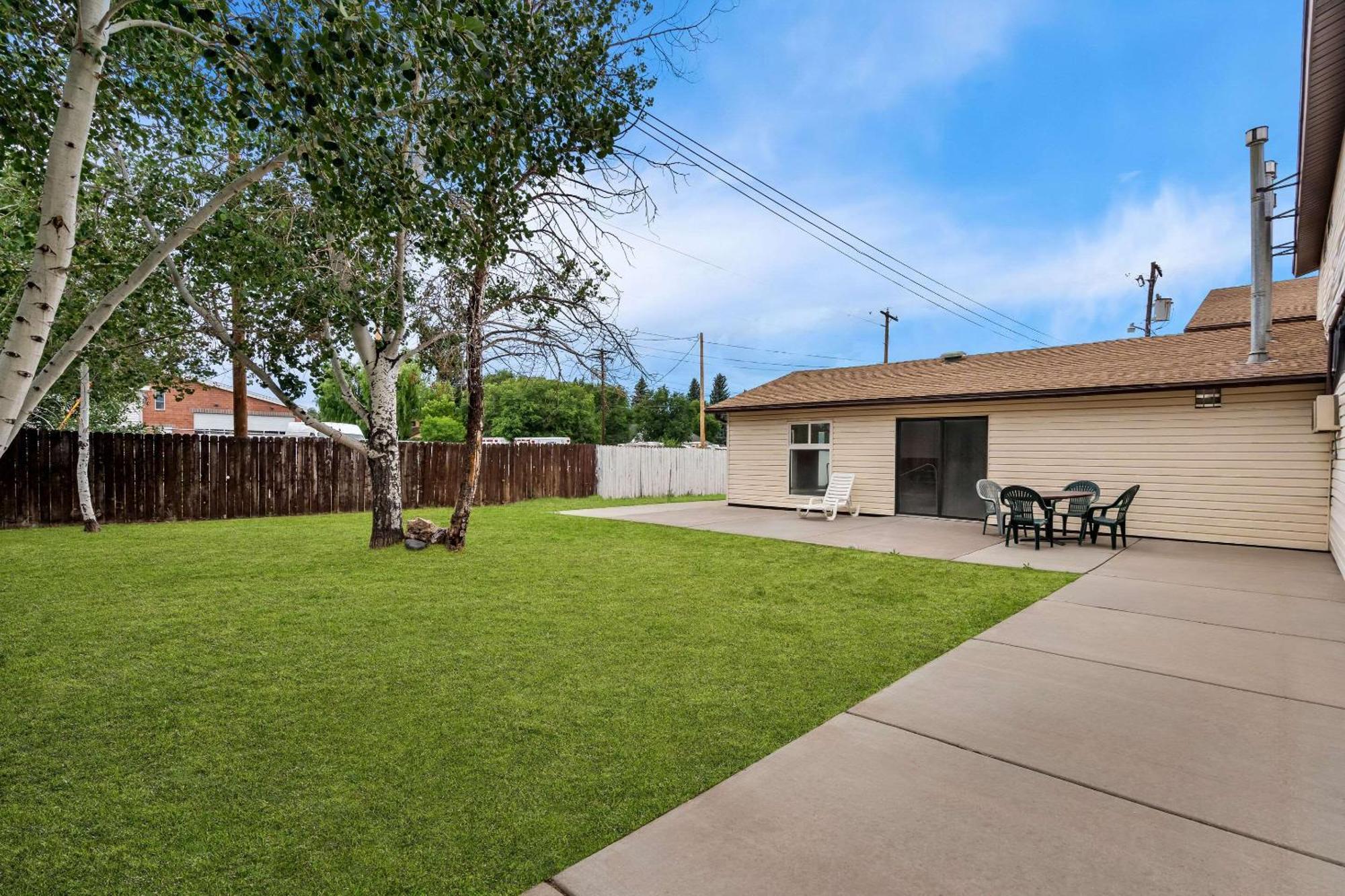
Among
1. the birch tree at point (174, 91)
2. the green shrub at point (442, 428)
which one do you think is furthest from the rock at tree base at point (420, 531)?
the green shrub at point (442, 428)

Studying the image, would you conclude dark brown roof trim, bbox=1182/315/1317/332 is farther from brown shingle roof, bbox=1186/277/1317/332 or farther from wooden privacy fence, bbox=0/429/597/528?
wooden privacy fence, bbox=0/429/597/528

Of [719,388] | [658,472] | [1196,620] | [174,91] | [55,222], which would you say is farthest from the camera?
[719,388]

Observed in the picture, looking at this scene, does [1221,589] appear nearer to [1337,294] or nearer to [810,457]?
[1337,294]

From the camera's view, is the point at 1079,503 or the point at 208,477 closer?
the point at 1079,503

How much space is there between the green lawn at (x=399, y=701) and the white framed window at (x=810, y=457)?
6608mm

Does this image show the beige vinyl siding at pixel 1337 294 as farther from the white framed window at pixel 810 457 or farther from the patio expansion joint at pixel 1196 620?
the white framed window at pixel 810 457

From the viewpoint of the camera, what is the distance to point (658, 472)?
737 inches

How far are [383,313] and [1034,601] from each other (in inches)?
283

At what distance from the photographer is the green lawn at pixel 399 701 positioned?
1895 mm

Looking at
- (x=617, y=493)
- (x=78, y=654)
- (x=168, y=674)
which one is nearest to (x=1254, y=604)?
(x=168, y=674)


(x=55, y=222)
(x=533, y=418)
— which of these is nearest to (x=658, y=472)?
(x=55, y=222)

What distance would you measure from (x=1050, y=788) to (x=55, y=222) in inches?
180

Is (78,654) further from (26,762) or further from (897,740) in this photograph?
(897,740)

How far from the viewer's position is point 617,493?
1781cm
